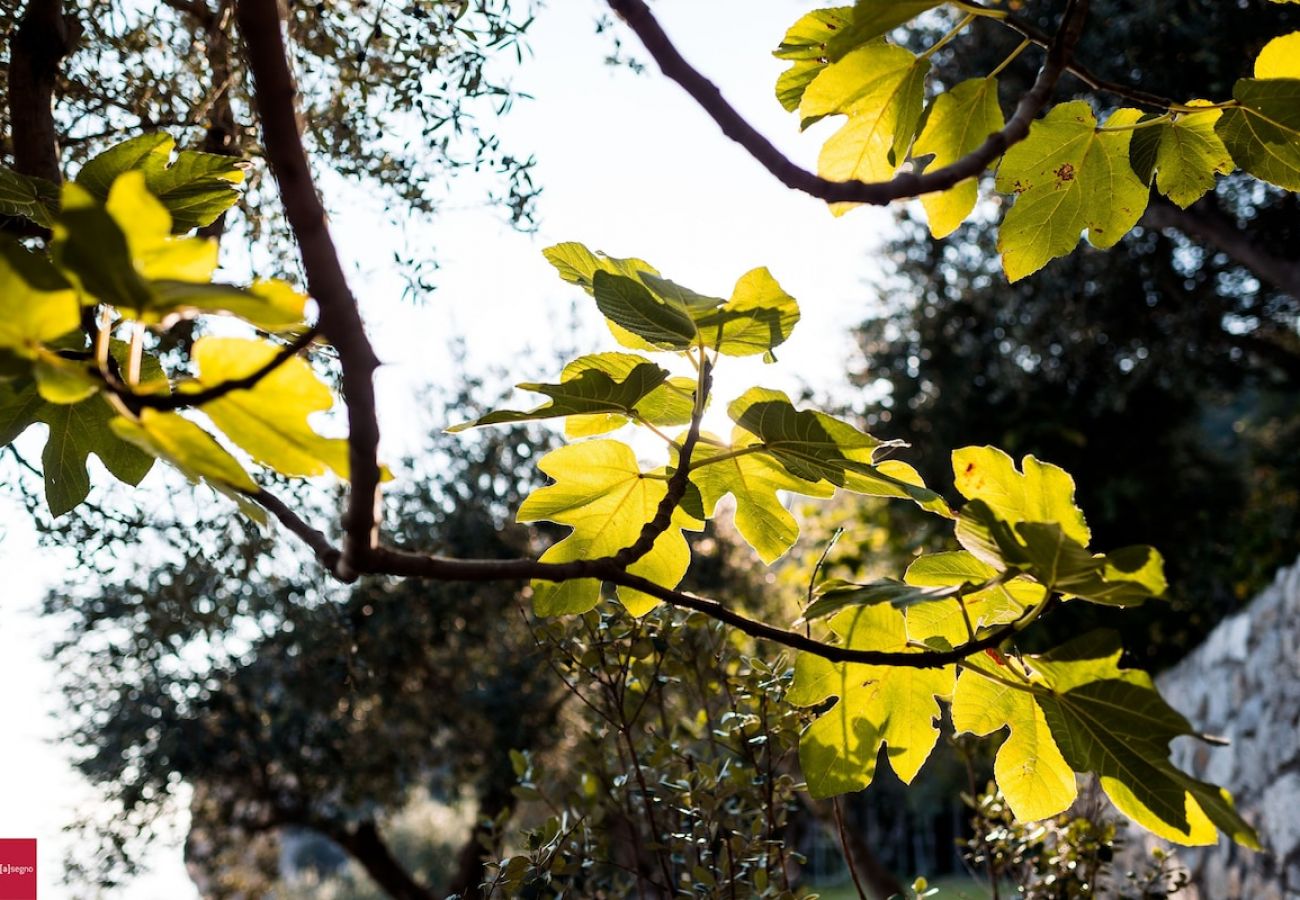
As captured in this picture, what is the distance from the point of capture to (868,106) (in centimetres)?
103

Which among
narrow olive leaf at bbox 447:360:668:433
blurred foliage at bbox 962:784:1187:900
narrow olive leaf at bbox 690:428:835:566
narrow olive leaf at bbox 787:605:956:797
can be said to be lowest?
blurred foliage at bbox 962:784:1187:900

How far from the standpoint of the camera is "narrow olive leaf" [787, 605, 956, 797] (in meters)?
0.94

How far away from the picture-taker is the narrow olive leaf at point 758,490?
939 millimetres

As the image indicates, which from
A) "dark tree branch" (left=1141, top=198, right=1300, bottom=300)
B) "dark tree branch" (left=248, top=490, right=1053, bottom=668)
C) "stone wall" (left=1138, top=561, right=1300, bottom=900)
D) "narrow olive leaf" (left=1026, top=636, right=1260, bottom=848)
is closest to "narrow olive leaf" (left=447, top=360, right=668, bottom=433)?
"dark tree branch" (left=248, top=490, right=1053, bottom=668)

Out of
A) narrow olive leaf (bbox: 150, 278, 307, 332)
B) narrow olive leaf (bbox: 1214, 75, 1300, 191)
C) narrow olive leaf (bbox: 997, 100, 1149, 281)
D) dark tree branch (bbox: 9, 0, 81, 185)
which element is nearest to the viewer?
narrow olive leaf (bbox: 150, 278, 307, 332)

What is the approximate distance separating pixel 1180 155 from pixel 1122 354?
30.3 feet

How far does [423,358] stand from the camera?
6.89 m

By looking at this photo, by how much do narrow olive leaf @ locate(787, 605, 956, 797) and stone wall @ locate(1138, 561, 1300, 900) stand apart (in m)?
5.53

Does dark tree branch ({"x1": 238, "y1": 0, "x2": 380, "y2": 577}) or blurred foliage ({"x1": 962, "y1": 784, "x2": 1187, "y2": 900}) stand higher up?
dark tree branch ({"x1": 238, "y1": 0, "x2": 380, "y2": 577})

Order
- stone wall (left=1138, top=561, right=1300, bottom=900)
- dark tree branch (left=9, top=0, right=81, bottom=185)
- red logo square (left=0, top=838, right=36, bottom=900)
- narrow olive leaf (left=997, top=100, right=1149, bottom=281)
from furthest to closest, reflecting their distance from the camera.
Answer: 1. stone wall (left=1138, top=561, right=1300, bottom=900)
2. red logo square (left=0, top=838, right=36, bottom=900)
3. dark tree branch (left=9, top=0, right=81, bottom=185)
4. narrow olive leaf (left=997, top=100, right=1149, bottom=281)

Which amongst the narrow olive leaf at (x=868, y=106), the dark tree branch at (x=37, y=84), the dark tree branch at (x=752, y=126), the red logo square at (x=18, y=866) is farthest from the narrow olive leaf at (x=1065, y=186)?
the red logo square at (x=18, y=866)

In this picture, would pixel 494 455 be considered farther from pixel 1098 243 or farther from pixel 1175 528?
pixel 1098 243

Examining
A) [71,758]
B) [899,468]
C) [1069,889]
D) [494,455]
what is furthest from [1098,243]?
[71,758]

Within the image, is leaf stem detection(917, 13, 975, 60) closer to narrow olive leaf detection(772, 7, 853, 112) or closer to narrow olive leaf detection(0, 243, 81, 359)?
narrow olive leaf detection(772, 7, 853, 112)
